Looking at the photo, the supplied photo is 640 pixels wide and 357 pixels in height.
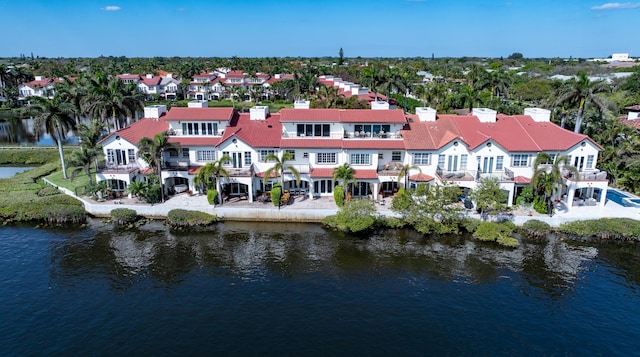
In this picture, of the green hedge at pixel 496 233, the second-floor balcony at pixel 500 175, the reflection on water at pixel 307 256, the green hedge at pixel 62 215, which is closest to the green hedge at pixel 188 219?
the reflection on water at pixel 307 256

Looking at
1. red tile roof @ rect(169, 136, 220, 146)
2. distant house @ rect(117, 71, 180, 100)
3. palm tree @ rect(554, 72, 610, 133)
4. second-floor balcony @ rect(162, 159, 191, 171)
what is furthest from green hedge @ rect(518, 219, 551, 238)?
distant house @ rect(117, 71, 180, 100)

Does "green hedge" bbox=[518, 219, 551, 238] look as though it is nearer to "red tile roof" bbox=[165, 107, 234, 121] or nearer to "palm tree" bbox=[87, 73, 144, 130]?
"red tile roof" bbox=[165, 107, 234, 121]

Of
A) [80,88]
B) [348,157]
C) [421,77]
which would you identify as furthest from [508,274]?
[421,77]

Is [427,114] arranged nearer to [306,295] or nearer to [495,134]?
[495,134]

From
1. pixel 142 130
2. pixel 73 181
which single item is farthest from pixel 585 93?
pixel 73 181

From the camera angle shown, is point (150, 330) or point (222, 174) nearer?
point (150, 330)

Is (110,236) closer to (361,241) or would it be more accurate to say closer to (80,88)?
(361,241)

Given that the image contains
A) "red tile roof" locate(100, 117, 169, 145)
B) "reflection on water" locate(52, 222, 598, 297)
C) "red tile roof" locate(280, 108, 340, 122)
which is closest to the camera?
"reflection on water" locate(52, 222, 598, 297)
